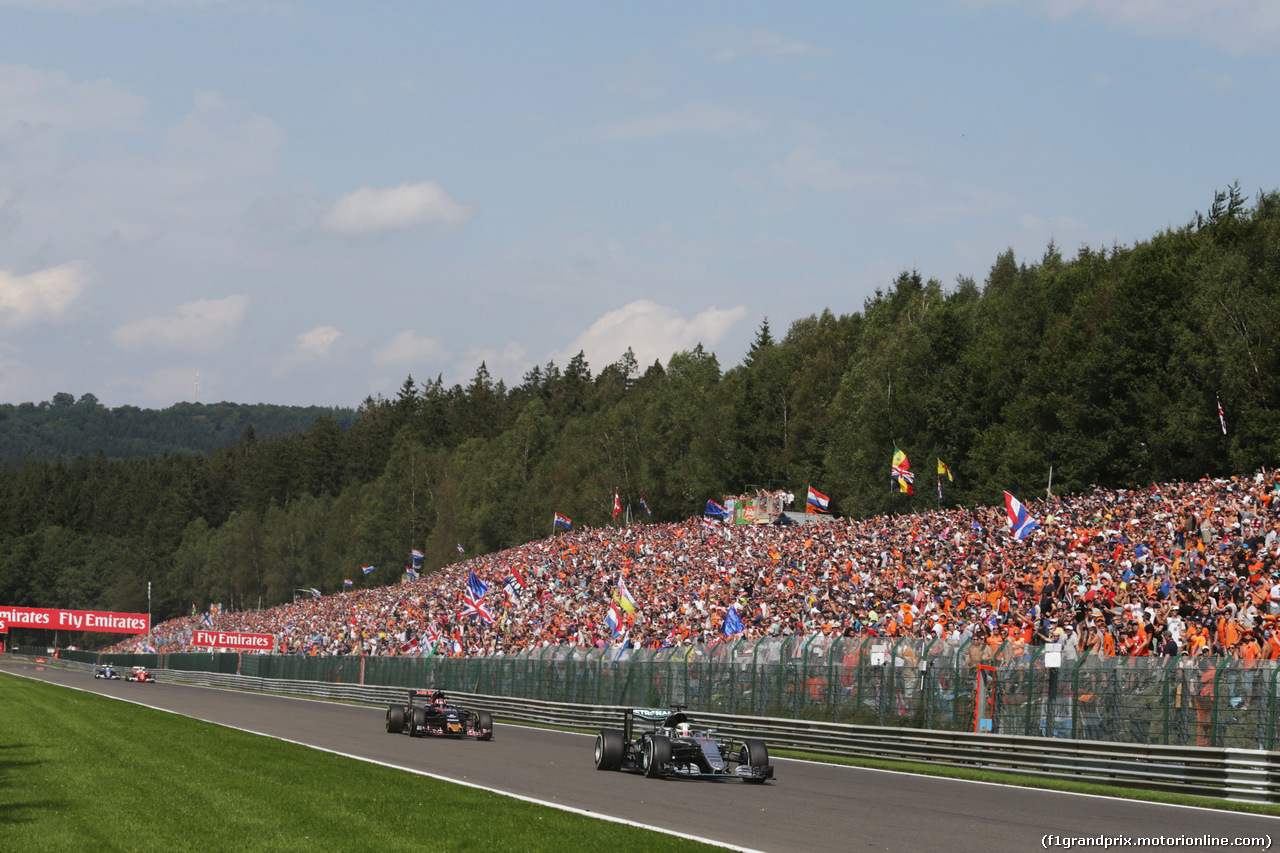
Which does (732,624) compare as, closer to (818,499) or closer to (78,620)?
(818,499)

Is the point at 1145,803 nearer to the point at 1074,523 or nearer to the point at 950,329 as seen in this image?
the point at 1074,523

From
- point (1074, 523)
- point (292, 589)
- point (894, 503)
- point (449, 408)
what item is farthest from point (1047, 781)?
point (449, 408)

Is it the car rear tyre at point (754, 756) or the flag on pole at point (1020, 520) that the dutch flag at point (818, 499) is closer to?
the flag on pole at point (1020, 520)

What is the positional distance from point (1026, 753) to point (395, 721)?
14448 mm

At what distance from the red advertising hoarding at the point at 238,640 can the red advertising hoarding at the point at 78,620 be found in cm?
2406

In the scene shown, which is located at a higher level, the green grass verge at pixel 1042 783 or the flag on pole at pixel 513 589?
the flag on pole at pixel 513 589

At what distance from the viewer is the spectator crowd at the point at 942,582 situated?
74.4 feet

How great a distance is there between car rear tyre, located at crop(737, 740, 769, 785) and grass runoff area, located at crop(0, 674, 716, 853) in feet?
14.2

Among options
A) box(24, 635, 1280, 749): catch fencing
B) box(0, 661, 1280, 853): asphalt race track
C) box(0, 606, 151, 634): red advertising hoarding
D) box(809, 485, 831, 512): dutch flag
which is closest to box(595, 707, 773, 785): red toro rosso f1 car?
box(0, 661, 1280, 853): asphalt race track

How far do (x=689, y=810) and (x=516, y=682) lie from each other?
913 inches

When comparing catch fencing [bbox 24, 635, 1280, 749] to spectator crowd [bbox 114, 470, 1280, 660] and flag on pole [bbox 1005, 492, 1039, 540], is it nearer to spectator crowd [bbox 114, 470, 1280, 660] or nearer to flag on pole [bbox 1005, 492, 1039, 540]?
spectator crowd [bbox 114, 470, 1280, 660]

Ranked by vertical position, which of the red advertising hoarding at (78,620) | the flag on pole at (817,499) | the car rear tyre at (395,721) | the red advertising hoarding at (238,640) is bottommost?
the red advertising hoarding at (78,620)

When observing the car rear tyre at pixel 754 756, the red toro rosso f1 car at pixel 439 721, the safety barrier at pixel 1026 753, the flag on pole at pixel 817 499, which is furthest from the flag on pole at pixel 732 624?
the flag on pole at pixel 817 499

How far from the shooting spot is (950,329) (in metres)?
59.0
